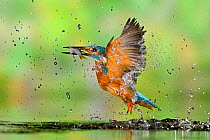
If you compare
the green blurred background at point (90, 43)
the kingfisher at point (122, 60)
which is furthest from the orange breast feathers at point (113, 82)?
the green blurred background at point (90, 43)

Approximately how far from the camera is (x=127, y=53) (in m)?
8.76

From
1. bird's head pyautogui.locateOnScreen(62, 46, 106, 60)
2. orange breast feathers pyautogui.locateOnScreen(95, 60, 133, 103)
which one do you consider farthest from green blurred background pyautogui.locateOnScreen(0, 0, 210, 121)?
bird's head pyautogui.locateOnScreen(62, 46, 106, 60)

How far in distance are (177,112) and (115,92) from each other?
2.44 m

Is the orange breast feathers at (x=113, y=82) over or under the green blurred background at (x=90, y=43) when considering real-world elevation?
under

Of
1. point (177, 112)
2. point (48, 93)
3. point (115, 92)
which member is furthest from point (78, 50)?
point (48, 93)

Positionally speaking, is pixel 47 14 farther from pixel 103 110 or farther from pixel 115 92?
pixel 115 92

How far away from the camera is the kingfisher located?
28.4ft

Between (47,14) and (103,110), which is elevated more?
(47,14)

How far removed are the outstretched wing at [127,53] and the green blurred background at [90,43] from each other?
4.55 metres

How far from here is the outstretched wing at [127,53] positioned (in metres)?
8.65

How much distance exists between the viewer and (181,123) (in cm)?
870

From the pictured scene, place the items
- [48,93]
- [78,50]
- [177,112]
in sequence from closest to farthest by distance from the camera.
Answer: [78,50]
[177,112]
[48,93]

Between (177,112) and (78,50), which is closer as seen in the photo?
(78,50)

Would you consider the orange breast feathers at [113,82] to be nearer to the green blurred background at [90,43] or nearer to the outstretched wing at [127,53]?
the outstretched wing at [127,53]
